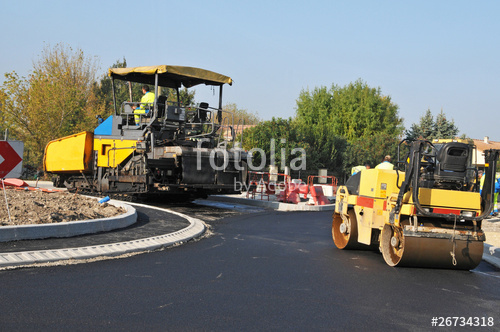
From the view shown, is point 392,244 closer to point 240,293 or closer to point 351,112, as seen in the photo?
point 240,293

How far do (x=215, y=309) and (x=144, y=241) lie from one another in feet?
12.2

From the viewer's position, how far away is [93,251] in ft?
23.3

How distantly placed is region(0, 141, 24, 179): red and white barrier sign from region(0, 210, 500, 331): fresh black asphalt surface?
3420 millimetres

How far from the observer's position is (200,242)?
8.94 meters

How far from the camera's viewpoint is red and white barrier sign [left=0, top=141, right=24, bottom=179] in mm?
8883

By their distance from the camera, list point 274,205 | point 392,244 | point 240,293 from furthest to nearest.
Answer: point 274,205, point 392,244, point 240,293

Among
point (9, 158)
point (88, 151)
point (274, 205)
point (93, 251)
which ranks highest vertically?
point (88, 151)

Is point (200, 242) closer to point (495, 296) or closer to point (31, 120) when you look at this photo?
point (495, 296)

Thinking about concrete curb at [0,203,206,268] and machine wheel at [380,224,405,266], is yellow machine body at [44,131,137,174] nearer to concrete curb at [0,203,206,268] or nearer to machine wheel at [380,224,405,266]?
concrete curb at [0,203,206,268]

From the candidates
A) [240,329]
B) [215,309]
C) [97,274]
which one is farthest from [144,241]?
[240,329]

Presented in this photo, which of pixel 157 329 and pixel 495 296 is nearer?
pixel 157 329

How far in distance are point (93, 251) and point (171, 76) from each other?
8.83 m

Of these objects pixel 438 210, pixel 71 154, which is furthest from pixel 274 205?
pixel 438 210

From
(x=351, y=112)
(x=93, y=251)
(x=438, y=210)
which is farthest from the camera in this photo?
(x=351, y=112)
